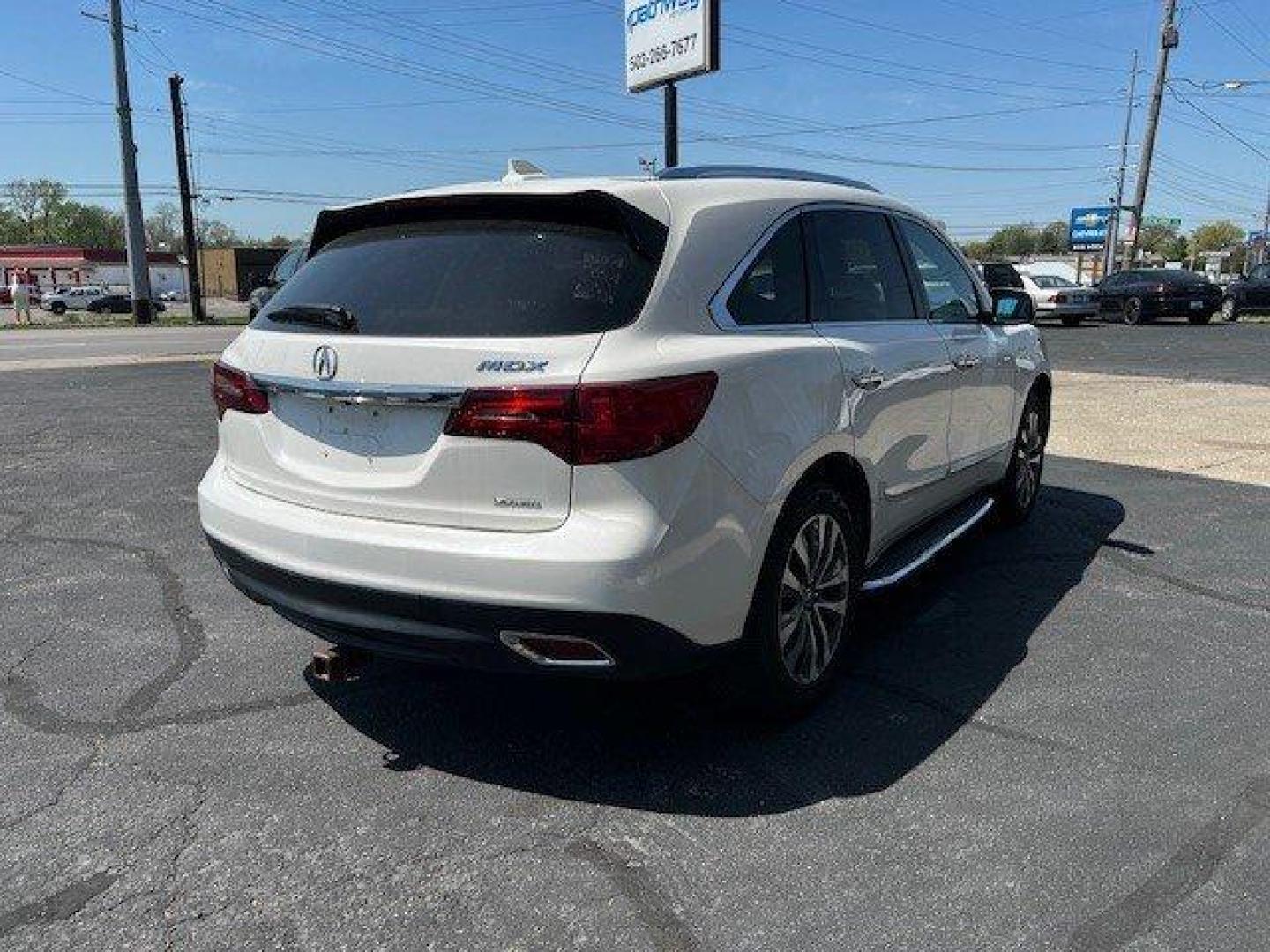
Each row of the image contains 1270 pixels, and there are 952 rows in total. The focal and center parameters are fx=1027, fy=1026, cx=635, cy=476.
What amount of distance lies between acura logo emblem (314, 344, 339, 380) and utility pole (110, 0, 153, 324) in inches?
1452

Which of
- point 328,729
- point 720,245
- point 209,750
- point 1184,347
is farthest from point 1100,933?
point 1184,347

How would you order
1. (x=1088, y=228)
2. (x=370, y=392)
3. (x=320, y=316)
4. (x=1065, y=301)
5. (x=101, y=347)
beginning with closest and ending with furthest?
(x=370, y=392)
(x=320, y=316)
(x=101, y=347)
(x=1065, y=301)
(x=1088, y=228)

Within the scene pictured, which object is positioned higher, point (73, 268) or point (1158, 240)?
point (1158, 240)

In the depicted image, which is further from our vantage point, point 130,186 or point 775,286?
point 130,186

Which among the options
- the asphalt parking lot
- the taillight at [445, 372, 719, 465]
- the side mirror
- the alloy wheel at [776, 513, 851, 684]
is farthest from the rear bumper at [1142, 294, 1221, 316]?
the taillight at [445, 372, 719, 465]

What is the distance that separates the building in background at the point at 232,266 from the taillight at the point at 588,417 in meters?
86.2

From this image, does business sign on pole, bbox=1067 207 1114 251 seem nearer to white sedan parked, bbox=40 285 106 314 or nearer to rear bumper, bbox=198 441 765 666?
white sedan parked, bbox=40 285 106 314

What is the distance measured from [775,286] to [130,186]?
38.2 meters

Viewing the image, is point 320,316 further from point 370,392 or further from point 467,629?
point 467,629

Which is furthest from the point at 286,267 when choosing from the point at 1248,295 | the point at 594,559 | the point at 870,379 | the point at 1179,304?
the point at 1248,295

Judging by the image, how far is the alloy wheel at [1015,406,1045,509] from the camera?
19.3 ft

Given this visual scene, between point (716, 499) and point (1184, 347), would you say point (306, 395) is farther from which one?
point (1184, 347)

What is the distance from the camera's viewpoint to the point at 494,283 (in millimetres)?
2898

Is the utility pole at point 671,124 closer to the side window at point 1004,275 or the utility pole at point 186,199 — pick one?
the side window at point 1004,275
